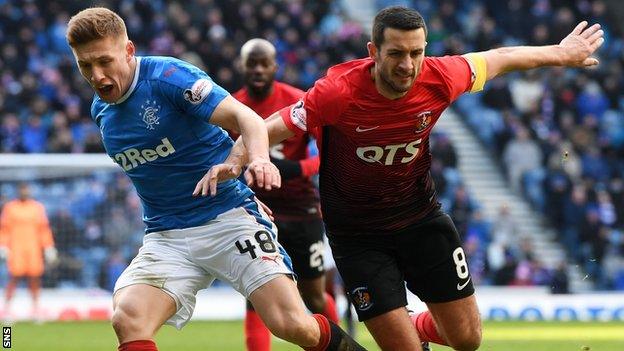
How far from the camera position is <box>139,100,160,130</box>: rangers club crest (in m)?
6.97

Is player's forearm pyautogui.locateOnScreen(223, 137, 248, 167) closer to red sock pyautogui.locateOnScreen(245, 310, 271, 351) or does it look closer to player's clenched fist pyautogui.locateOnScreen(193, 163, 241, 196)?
player's clenched fist pyautogui.locateOnScreen(193, 163, 241, 196)

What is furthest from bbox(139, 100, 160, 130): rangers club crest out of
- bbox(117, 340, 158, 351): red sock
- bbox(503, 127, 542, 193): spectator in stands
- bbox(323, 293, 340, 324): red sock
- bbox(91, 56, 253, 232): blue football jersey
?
bbox(503, 127, 542, 193): spectator in stands

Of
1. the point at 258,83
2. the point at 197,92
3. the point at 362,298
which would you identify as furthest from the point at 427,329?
the point at 258,83

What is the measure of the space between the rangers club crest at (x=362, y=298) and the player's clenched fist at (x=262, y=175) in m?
1.47

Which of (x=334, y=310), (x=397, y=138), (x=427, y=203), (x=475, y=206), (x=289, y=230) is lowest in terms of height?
(x=475, y=206)

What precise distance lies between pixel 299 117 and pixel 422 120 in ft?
2.49

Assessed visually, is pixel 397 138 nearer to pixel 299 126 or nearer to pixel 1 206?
pixel 299 126

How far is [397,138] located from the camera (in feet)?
23.7

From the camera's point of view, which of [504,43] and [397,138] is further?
[504,43]

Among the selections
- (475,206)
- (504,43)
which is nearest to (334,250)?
(475,206)

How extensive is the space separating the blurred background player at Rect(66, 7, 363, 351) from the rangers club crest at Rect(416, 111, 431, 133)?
1.02 meters

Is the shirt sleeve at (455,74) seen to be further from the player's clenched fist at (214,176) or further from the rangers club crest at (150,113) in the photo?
the rangers club crest at (150,113)

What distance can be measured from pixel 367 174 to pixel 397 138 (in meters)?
0.32

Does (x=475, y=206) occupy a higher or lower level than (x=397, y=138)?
lower
